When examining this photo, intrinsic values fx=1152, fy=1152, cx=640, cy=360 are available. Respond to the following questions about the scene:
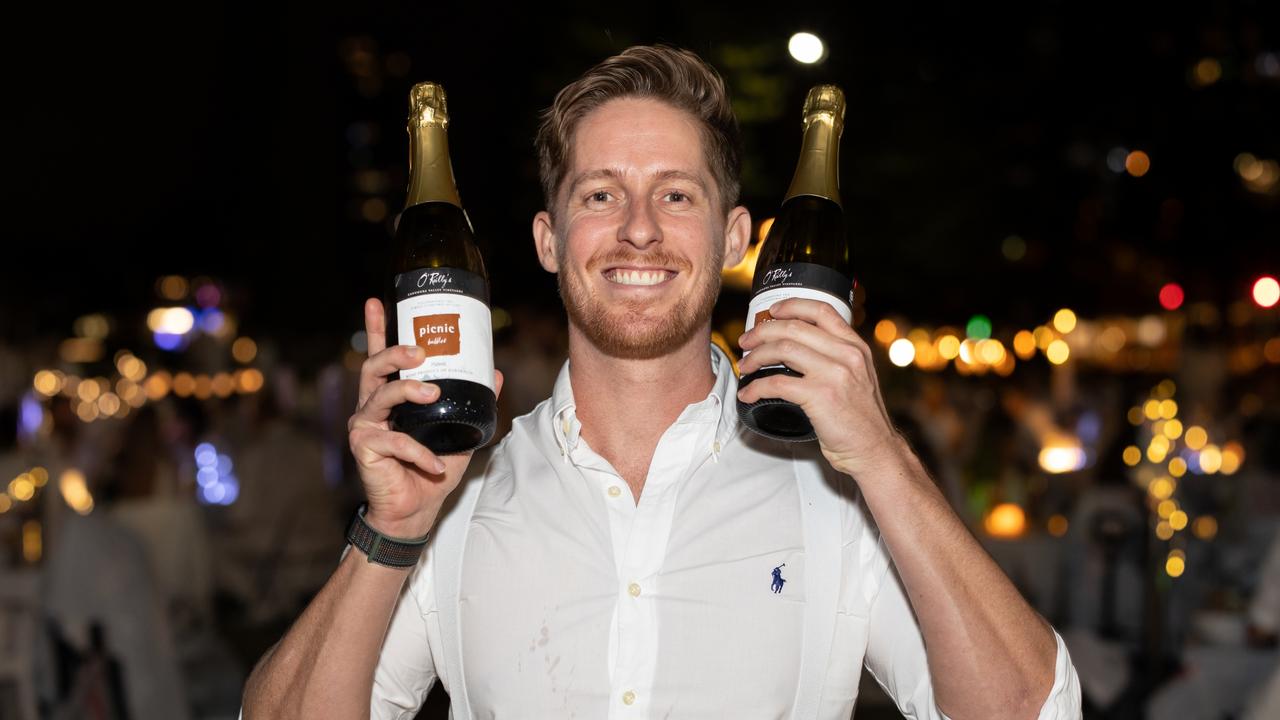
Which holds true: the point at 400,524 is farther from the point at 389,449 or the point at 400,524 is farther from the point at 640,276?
the point at 640,276

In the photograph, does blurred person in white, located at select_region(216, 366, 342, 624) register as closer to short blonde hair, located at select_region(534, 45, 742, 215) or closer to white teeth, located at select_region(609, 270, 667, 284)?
short blonde hair, located at select_region(534, 45, 742, 215)

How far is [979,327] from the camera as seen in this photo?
23.2 meters

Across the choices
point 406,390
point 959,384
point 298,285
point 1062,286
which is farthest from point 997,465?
point 298,285

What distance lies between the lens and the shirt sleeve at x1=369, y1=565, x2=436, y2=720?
86.5 inches

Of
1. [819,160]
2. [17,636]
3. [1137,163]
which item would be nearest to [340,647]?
[819,160]

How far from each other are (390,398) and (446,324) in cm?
17

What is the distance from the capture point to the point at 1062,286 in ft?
67.2

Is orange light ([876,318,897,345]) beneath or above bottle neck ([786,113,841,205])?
above

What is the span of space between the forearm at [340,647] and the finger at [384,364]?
29 cm

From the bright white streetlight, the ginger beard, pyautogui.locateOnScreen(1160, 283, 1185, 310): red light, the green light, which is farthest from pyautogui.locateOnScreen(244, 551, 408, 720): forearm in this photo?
the green light

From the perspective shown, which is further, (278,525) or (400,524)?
(278,525)

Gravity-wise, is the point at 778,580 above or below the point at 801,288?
below

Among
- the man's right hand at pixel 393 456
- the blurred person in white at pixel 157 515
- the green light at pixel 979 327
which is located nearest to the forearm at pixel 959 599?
the man's right hand at pixel 393 456

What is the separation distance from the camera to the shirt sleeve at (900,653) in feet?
6.74
